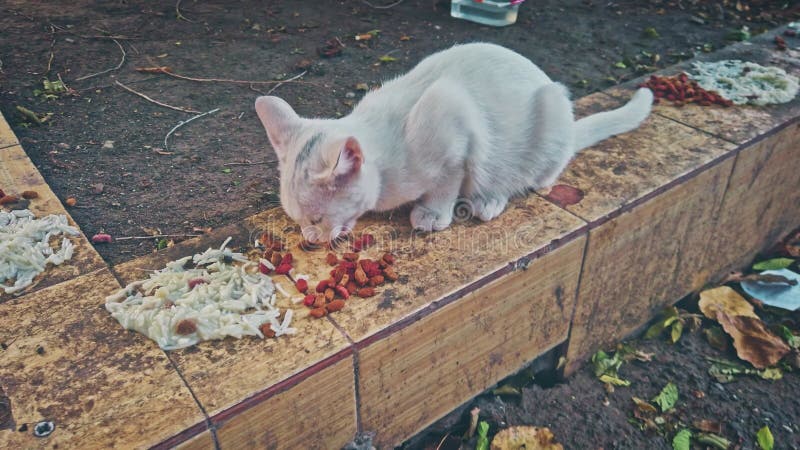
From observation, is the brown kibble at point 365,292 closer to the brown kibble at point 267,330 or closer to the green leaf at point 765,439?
the brown kibble at point 267,330

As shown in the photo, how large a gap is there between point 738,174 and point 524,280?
128 centimetres

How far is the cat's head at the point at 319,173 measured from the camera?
6.41 feet

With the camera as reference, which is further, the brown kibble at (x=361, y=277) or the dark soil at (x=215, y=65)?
the dark soil at (x=215, y=65)

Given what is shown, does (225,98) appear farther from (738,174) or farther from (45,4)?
(738,174)

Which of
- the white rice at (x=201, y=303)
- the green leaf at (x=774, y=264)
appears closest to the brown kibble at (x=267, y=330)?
the white rice at (x=201, y=303)

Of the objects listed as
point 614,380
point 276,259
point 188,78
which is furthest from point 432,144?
point 188,78

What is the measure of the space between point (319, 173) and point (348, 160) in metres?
0.11

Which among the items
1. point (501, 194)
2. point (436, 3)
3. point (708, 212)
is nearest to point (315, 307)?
point (501, 194)

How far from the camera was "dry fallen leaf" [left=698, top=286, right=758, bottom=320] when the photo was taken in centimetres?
305

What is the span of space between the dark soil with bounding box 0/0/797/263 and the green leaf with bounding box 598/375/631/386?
1.65m

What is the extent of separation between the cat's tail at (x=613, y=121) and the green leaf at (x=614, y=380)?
38.8 inches

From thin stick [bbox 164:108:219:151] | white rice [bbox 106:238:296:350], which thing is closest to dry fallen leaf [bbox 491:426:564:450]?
white rice [bbox 106:238:296:350]

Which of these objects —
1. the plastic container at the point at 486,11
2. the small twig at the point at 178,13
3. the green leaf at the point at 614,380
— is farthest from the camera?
the small twig at the point at 178,13

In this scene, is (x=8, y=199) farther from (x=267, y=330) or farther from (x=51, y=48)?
(x=51, y=48)
